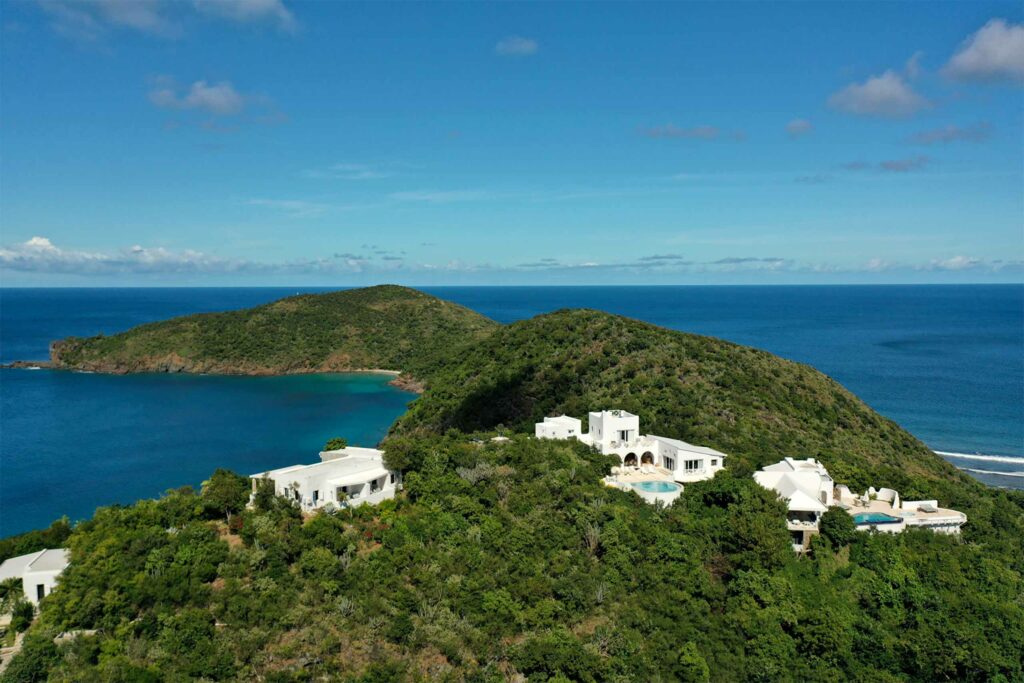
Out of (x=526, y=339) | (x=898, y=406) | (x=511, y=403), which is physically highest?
(x=526, y=339)

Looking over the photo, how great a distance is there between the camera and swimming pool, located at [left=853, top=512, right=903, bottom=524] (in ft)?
101

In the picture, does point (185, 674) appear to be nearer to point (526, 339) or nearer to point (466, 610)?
point (466, 610)

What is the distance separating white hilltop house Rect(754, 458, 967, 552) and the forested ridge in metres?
0.80

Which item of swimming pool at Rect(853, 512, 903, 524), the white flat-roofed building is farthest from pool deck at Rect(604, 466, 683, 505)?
swimming pool at Rect(853, 512, 903, 524)

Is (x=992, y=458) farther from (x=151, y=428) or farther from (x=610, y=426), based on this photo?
(x=151, y=428)

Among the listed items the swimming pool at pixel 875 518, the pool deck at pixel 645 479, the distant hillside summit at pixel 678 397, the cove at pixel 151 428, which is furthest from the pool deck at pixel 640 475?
the cove at pixel 151 428

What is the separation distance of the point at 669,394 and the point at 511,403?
45.1 ft

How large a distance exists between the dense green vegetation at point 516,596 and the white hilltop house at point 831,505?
3.08ft

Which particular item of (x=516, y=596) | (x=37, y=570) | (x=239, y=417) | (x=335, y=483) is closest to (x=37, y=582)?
(x=37, y=570)

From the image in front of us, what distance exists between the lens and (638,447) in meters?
38.9

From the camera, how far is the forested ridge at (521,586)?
74.0ft

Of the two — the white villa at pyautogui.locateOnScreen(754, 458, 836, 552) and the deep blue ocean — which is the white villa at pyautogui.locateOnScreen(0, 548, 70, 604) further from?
the white villa at pyautogui.locateOnScreen(754, 458, 836, 552)

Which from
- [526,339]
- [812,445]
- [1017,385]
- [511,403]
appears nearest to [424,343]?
[526,339]

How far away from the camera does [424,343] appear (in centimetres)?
11275
